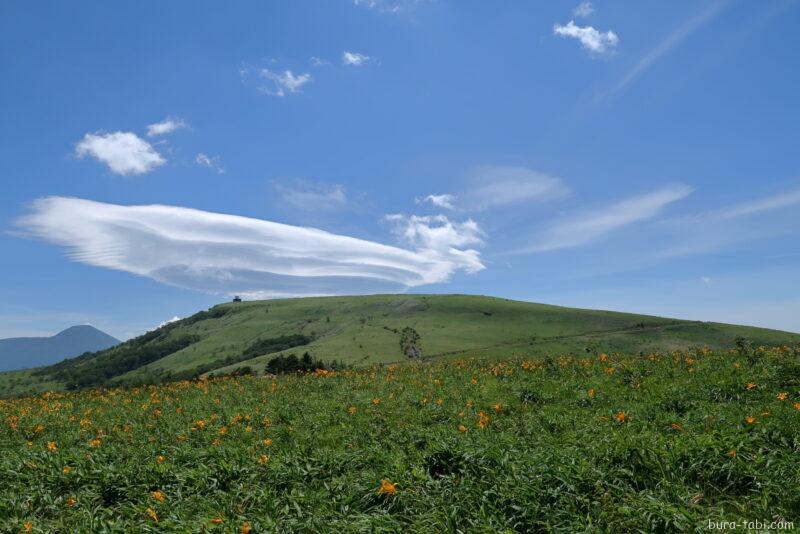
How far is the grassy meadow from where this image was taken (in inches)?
241

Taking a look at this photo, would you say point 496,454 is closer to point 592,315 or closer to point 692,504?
point 692,504

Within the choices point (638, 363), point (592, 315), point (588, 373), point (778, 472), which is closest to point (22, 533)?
point (778, 472)

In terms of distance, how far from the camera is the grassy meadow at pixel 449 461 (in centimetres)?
612

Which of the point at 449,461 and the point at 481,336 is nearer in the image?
the point at 449,461

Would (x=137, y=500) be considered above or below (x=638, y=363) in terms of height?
below

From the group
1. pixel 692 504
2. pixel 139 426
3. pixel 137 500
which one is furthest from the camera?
pixel 139 426

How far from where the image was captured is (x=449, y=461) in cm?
777

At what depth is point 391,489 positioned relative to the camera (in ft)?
21.8

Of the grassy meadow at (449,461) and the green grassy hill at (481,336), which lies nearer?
the grassy meadow at (449,461)

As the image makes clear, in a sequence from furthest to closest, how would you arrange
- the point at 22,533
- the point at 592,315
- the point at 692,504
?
the point at 592,315 → the point at 22,533 → the point at 692,504

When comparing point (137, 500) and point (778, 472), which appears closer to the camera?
point (778, 472)

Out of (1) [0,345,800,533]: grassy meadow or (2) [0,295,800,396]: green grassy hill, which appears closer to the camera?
(1) [0,345,800,533]: grassy meadow

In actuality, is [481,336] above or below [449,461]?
above

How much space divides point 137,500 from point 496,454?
5901 mm
